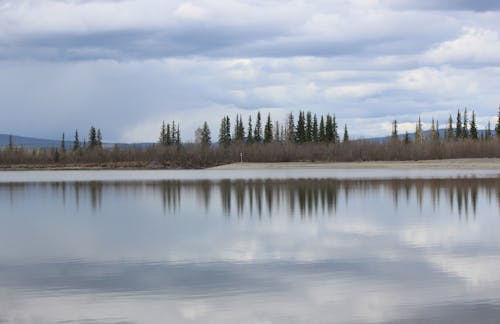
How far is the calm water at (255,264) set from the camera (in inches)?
474

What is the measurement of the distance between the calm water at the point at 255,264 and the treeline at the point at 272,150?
102 m

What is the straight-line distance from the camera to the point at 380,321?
36.9 ft

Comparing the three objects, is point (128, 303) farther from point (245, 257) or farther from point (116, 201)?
point (116, 201)

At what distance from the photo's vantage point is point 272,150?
147000 millimetres

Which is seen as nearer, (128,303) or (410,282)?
(128,303)

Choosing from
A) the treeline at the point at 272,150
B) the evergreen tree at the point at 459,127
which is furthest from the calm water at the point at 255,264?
the evergreen tree at the point at 459,127

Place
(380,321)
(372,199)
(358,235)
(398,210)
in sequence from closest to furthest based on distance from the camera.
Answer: (380,321) → (358,235) → (398,210) → (372,199)

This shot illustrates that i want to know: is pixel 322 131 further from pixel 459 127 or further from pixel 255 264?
pixel 255 264

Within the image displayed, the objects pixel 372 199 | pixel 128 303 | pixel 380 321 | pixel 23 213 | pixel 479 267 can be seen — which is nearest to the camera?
pixel 380 321

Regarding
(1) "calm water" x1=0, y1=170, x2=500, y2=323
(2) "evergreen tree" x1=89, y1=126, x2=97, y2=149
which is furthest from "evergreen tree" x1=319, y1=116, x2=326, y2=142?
(1) "calm water" x1=0, y1=170, x2=500, y2=323

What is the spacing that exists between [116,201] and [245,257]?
872 inches

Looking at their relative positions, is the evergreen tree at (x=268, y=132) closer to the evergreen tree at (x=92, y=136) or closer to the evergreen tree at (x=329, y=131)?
the evergreen tree at (x=329, y=131)

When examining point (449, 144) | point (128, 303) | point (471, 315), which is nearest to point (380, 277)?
point (471, 315)

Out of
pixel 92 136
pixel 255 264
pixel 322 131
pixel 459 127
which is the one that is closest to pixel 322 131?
pixel 322 131
